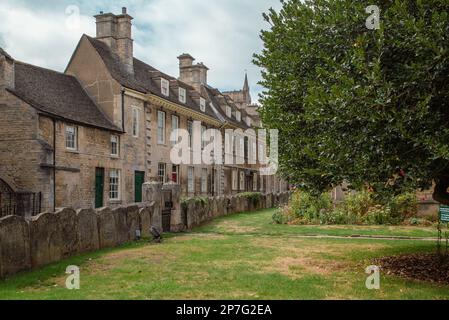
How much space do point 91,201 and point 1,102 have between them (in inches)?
284

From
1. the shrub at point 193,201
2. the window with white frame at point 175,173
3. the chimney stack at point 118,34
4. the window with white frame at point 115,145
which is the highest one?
the chimney stack at point 118,34

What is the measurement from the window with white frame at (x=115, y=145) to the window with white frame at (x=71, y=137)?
11.0 ft

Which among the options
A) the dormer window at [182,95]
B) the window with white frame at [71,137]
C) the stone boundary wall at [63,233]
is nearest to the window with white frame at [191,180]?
the dormer window at [182,95]

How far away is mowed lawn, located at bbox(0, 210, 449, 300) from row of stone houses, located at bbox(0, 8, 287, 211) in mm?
10344

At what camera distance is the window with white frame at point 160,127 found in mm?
33328

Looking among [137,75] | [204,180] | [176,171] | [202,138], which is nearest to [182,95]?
[202,138]

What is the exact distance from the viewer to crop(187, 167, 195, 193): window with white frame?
123 feet

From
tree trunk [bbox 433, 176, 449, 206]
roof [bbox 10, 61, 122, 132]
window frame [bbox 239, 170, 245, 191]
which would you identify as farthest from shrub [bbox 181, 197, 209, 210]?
window frame [bbox 239, 170, 245, 191]

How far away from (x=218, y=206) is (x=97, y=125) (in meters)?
8.62

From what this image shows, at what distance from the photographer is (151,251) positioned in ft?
42.7

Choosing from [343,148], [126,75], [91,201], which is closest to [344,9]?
[343,148]

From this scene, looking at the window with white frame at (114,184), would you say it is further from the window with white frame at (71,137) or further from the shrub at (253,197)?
the shrub at (253,197)

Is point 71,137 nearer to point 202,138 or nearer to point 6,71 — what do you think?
point 6,71

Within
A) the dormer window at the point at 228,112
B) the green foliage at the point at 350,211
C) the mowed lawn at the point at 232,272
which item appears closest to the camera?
the mowed lawn at the point at 232,272
